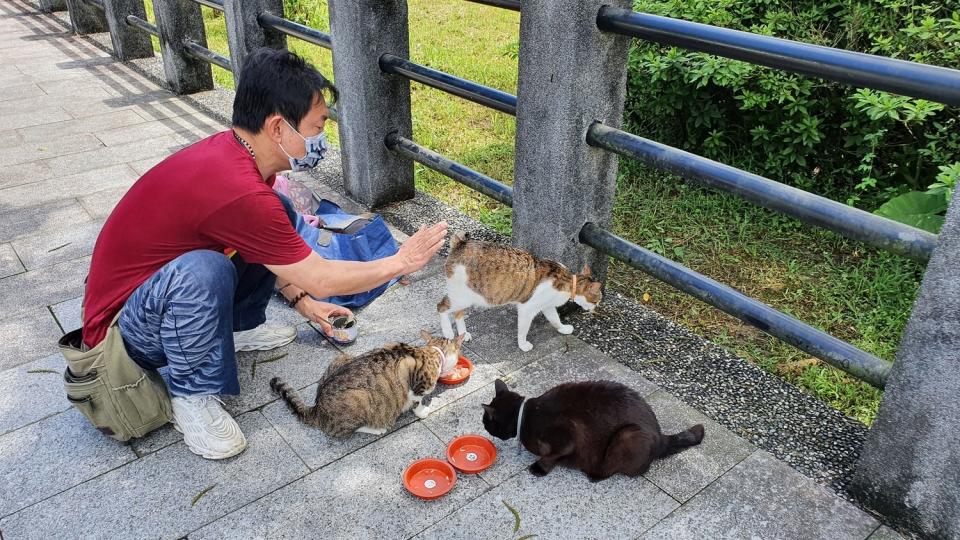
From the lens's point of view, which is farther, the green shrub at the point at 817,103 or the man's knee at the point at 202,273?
the green shrub at the point at 817,103

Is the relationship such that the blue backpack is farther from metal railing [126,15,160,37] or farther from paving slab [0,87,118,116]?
metal railing [126,15,160,37]

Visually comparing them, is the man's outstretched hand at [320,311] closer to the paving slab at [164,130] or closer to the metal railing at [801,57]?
the metal railing at [801,57]

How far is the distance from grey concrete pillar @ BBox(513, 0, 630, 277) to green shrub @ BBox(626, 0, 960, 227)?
1631 millimetres

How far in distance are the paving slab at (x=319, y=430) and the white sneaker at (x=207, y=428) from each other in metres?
0.18

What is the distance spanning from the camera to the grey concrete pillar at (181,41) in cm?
664

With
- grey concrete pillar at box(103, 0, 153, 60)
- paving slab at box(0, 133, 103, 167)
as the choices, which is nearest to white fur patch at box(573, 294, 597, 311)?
paving slab at box(0, 133, 103, 167)

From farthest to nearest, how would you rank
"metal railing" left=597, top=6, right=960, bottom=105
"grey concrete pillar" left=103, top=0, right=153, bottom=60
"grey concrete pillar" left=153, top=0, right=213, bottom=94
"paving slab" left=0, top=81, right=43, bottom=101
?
1. "grey concrete pillar" left=103, top=0, right=153, bottom=60
2. "paving slab" left=0, top=81, right=43, bottom=101
3. "grey concrete pillar" left=153, top=0, right=213, bottom=94
4. "metal railing" left=597, top=6, right=960, bottom=105

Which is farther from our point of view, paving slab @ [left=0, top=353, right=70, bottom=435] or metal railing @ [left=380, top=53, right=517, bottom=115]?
metal railing @ [left=380, top=53, right=517, bottom=115]

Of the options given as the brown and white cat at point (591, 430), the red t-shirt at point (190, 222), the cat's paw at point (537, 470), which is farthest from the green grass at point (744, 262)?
the red t-shirt at point (190, 222)

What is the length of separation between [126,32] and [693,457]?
25.2ft

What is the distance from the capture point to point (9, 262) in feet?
13.2

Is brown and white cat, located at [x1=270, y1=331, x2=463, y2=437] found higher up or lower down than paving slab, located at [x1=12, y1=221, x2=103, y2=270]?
higher up

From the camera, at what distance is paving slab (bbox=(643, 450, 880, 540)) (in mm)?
2338

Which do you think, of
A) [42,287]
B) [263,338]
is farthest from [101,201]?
[263,338]
